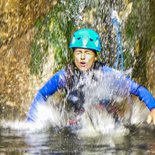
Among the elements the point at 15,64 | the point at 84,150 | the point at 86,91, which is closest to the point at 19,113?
the point at 15,64

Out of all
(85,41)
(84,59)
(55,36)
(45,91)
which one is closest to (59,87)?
(45,91)

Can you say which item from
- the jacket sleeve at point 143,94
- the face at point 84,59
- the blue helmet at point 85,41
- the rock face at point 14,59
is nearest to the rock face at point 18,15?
the rock face at point 14,59

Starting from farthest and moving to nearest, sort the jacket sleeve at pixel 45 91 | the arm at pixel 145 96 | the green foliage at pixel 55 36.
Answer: the green foliage at pixel 55 36 < the jacket sleeve at pixel 45 91 < the arm at pixel 145 96

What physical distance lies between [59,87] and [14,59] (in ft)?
6.42

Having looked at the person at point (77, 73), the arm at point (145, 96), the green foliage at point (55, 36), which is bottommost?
the arm at point (145, 96)

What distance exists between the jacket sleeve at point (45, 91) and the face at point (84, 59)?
25 cm

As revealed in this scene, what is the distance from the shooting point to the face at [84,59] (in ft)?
25.6

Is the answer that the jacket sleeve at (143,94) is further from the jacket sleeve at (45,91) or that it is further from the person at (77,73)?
the jacket sleeve at (45,91)

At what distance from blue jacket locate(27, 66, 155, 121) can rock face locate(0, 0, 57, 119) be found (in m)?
1.82

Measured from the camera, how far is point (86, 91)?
7809mm

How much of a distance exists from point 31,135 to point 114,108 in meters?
1.36

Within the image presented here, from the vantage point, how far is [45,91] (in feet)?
25.3

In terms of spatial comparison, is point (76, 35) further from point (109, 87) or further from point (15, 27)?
point (15, 27)

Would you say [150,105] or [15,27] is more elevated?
[15,27]
